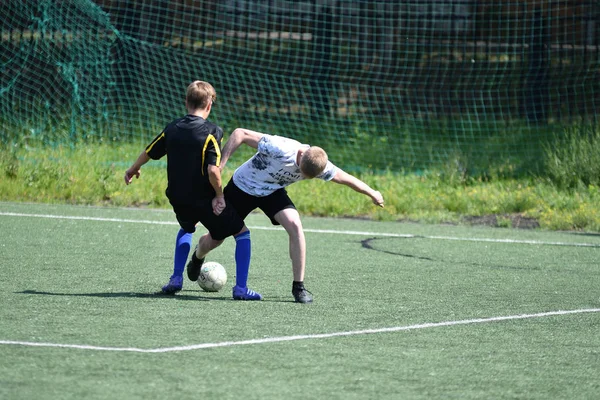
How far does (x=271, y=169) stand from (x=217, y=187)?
42 centimetres

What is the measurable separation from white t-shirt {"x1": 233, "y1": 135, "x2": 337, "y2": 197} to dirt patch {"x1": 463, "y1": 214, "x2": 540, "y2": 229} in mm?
6216

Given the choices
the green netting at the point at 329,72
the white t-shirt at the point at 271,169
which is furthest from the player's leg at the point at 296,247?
the green netting at the point at 329,72

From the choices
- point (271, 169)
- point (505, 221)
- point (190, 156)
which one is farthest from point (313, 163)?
point (505, 221)

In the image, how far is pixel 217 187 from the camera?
23.3ft

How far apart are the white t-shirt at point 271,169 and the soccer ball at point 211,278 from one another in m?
0.62

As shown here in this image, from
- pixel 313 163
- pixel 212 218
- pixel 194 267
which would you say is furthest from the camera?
pixel 194 267

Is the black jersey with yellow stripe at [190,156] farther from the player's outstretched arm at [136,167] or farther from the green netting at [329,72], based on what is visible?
the green netting at [329,72]

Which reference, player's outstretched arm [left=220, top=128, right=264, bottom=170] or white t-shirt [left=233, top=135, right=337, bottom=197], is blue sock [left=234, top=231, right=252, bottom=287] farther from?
player's outstretched arm [left=220, top=128, right=264, bottom=170]

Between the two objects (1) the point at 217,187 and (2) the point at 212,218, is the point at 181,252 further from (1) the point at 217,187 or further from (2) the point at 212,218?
(1) the point at 217,187

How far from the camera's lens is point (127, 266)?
8.77m

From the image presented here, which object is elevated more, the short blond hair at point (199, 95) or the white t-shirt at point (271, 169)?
the short blond hair at point (199, 95)

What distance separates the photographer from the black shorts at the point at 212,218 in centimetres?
721

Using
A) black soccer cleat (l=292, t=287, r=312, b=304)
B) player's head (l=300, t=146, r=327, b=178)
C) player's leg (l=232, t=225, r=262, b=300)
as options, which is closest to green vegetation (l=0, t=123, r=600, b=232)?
player's leg (l=232, t=225, r=262, b=300)

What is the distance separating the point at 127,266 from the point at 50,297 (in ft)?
5.69
